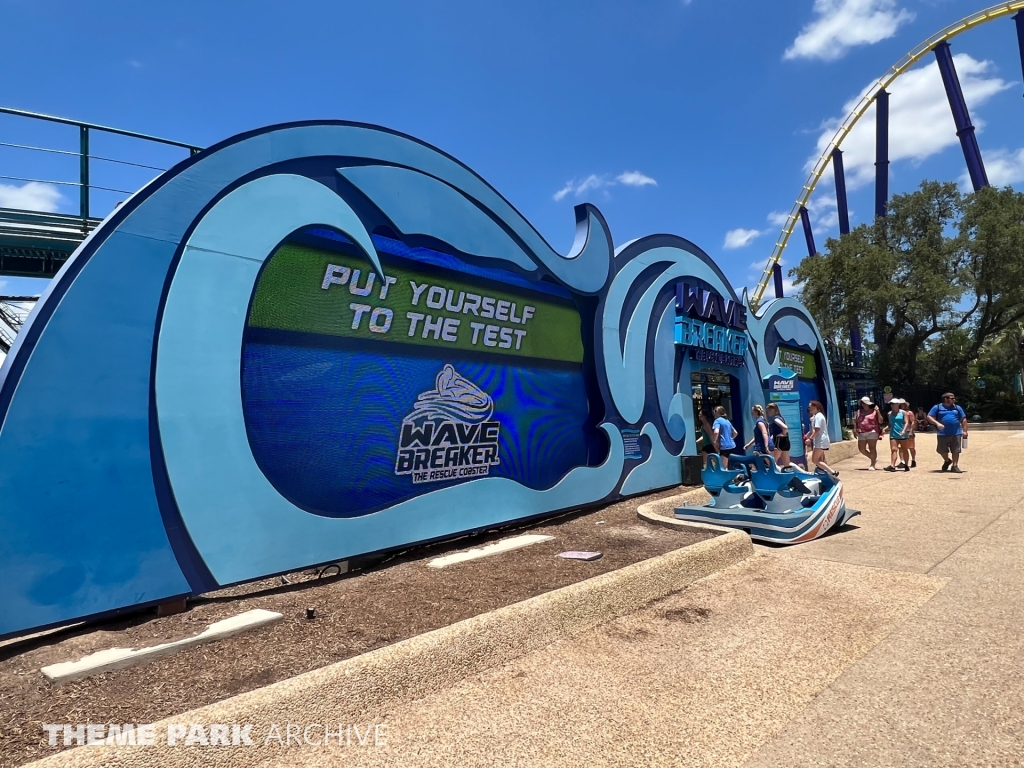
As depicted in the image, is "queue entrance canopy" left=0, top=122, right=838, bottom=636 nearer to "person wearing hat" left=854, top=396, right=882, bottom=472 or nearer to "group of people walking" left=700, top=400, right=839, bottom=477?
"group of people walking" left=700, top=400, right=839, bottom=477

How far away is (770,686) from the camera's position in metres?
3.75

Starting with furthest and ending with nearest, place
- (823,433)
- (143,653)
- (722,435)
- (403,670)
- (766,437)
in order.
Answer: (823,433)
(766,437)
(722,435)
(143,653)
(403,670)

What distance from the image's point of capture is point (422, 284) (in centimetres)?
726

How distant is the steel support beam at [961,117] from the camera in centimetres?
3162

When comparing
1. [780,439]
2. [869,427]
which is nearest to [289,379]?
[780,439]

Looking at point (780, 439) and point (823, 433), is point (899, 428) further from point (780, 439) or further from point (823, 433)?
point (780, 439)

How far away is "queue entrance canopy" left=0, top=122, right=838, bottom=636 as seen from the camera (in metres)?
4.51

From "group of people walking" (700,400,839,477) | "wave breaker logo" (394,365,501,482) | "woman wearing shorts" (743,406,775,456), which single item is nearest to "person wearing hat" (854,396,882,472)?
"group of people walking" (700,400,839,477)

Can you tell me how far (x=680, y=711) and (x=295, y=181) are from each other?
552 centimetres

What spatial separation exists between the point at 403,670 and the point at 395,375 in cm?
372

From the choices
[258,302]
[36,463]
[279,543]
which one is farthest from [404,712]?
[258,302]

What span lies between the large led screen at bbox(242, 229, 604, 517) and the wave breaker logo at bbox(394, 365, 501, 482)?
0.6 inches

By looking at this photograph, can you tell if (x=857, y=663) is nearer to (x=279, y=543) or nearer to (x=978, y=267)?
(x=279, y=543)

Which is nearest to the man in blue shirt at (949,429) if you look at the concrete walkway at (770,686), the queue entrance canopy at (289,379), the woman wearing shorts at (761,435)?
the woman wearing shorts at (761,435)
